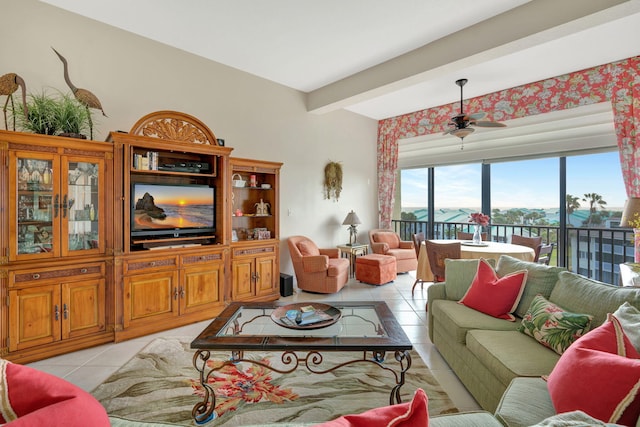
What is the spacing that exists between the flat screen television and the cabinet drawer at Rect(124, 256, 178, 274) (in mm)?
313

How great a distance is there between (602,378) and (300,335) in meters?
1.49

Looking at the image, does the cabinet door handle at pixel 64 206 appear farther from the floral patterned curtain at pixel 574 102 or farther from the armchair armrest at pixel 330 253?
the floral patterned curtain at pixel 574 102

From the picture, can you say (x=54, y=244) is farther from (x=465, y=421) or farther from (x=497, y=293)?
(x=497, y=293)

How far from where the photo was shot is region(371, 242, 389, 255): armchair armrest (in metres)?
5.62

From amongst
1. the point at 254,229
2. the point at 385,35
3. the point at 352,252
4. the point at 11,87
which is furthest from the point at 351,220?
the point at 11,87

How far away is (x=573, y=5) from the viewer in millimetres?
2594

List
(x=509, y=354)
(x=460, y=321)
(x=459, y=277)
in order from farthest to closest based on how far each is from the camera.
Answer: (x=459, y=277), (x=460, y=321), (x=509, y=354)

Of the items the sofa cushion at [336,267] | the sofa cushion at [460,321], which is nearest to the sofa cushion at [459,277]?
the sofa cushion at [460,321]

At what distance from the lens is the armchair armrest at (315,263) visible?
14.7ft

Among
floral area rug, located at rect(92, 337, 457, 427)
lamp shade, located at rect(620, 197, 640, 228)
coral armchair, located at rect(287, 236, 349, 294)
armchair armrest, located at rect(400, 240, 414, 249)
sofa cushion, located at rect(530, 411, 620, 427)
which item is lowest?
floral area rug, located at rect(92, 337, 457, 427)

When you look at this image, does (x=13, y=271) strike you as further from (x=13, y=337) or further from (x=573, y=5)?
(x=573, y=5)

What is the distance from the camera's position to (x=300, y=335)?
6.63 feet

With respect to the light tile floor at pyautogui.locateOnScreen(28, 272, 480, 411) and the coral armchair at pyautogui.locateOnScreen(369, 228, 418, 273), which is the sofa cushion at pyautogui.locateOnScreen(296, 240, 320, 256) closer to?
the coral armchair at pyautogui.locateOnScreen(369, 228, 418, 273)

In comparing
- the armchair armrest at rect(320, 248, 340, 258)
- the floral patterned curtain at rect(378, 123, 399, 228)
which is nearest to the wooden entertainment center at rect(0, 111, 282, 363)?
the armchair armrest at rect(320, 248, 340, 258)
